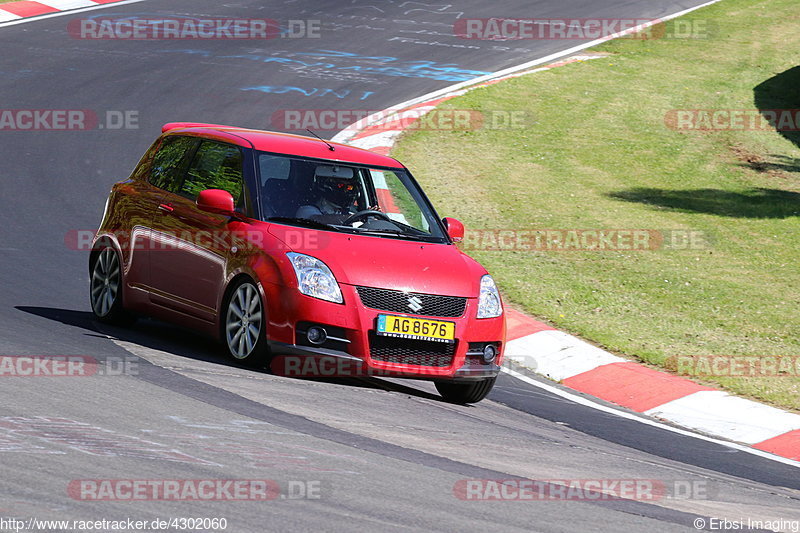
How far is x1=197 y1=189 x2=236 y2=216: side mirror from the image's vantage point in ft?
28.9

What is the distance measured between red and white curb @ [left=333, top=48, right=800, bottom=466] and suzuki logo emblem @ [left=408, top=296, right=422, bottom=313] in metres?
2.46

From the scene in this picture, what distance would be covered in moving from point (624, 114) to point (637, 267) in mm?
8686

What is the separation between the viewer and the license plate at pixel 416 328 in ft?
27.2

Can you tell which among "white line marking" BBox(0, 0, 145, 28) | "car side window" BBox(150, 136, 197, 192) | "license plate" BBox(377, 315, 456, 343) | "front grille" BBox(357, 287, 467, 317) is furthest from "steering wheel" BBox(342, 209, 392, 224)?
"white line marking" BBox(0, 0, 145, 28)

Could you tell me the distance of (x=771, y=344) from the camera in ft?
38.0

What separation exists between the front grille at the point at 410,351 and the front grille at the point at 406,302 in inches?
8.0

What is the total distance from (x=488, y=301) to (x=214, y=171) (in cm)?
243

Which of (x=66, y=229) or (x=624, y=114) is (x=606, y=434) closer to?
(x=66, y=229)

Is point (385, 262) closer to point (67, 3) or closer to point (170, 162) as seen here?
point (170, 162)

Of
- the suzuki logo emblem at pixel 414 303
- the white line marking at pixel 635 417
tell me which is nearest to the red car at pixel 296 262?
the suzuki logo emblem at pixel 414 303

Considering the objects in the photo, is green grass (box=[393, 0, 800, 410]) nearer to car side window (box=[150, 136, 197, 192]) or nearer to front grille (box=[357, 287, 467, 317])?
front grille (box=[357, 287, 467, 317])

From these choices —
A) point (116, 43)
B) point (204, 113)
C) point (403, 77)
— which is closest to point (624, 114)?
point (403, 77)

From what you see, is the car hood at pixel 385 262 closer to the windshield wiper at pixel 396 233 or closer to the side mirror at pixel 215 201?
the windshield wiper at pixel 396 233

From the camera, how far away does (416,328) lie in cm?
837
